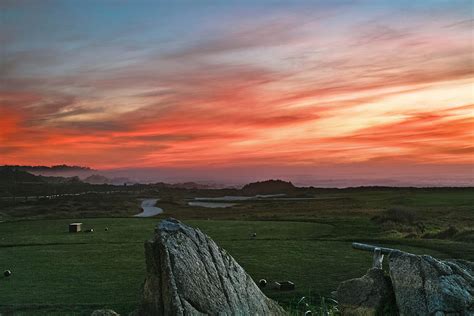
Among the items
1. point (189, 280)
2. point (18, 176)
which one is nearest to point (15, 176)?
point (18, 176)

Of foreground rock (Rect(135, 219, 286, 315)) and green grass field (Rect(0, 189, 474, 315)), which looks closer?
foreground rock (Rect(135, 219, 286, 315))

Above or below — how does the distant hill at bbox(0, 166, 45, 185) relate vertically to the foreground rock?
above

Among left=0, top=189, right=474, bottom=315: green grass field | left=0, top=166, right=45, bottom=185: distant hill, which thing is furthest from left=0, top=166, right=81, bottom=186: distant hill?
left=0, top=189, right=474, bottom=315: green grass field

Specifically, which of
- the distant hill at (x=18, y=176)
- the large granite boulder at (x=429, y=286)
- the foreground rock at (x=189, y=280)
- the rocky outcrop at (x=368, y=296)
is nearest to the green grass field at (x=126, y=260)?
the rocky outcrop at (x=368, y=296)

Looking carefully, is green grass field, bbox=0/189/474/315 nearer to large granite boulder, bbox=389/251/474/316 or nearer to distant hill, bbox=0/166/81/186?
large granite boulder, bbox=389/251/474/316

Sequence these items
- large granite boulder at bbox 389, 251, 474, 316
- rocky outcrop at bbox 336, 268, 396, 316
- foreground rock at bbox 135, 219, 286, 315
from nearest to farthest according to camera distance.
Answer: foreground rock at bbox 135, 219, 286, 315 → large granite boulder at bbox 389, 251, 474, 316 → rocky outcrop at bbox 336, 268, 396, 316

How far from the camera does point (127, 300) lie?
1284 centimetres

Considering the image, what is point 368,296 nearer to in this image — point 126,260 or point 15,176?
point 126,260

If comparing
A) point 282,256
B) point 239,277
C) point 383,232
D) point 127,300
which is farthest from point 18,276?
point 383,232

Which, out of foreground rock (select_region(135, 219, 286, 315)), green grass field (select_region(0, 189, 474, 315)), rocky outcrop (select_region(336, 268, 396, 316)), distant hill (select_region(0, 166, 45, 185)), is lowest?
green grass field (select_region(0, 189, 474, 315))

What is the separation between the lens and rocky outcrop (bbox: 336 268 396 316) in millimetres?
8578

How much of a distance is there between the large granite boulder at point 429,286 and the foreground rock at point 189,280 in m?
2.43

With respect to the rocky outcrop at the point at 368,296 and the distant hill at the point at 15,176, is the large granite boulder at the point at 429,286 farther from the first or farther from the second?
the distant hill at the point at 15,176

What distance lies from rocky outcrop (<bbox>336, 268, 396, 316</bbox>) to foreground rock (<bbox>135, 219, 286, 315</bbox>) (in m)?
1.75
